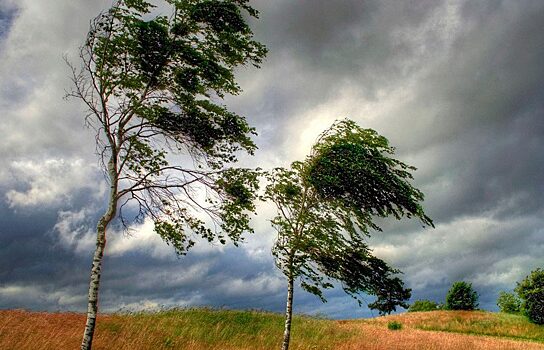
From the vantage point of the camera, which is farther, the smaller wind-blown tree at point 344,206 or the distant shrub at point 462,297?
the distant shrub at point 462,297

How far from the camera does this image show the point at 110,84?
11.7m

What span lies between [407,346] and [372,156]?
1131 cm

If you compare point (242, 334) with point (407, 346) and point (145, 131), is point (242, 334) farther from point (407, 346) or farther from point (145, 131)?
point (145, 131)

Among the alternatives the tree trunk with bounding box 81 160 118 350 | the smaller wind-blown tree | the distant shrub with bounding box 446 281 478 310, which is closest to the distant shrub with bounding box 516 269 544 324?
the distant shrub with bounding box 446 281 478 310

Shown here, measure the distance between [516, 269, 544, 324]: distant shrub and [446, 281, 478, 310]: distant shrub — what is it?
5.06 meters

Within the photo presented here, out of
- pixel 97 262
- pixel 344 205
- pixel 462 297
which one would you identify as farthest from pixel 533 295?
pixel 97 262

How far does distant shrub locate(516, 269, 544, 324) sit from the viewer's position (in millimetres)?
37000

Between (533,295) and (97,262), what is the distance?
41721 millimetres

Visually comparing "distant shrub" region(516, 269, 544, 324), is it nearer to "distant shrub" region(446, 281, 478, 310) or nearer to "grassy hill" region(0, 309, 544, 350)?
"distant shrub" region(446, 281, 478, 310)

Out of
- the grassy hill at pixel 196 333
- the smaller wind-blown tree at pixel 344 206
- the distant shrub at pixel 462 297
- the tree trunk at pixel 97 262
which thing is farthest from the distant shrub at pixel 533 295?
the tree trunk at pixel 97 262

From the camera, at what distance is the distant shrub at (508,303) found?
55438 millimetres

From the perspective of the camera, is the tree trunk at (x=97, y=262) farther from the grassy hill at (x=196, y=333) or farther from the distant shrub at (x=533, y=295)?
the distant shrub at (x=533, y=295)


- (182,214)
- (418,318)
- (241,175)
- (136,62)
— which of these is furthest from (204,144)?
(418,318)

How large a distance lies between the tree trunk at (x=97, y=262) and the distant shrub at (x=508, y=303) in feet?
199
